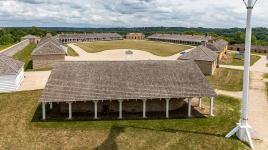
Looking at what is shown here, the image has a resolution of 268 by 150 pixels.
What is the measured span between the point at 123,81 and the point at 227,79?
82.6ft

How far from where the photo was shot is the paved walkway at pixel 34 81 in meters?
40.2

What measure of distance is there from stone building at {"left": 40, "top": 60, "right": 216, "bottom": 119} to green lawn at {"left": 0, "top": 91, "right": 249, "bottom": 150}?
161 centimetres

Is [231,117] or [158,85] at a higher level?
[158,85]

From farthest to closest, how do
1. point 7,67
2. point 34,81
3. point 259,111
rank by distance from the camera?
1. point 34,81
2. point 7,67
3. point 259,111

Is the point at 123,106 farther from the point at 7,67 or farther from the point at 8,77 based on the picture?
the point at 7,67

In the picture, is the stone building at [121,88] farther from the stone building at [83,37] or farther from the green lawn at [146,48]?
the stone building at [83,37]

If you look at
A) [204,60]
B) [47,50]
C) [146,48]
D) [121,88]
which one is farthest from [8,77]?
[146,48]

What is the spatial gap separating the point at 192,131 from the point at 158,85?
596cm

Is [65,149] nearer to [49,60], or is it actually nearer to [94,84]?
[94,84]

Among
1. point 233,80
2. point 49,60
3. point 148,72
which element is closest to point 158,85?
point 148,72

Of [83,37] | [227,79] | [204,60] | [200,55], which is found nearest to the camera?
[227,79]

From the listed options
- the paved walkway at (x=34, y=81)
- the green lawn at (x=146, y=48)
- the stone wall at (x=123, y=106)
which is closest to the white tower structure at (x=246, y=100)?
the stone wall at (x=123, y=106)

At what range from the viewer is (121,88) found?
28594 millimetres

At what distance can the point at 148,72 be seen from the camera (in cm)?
3105
